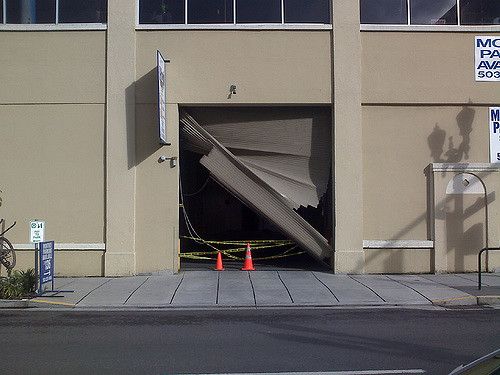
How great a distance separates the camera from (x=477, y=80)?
56.4 ft

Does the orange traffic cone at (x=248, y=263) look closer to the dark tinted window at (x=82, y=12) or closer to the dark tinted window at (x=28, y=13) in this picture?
the dark tinted window at (x=82, y=12)

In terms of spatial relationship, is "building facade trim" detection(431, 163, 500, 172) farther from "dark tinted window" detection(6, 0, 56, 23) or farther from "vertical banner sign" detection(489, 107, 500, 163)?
"dark tinted window" detection(6, 0, 56, 23)

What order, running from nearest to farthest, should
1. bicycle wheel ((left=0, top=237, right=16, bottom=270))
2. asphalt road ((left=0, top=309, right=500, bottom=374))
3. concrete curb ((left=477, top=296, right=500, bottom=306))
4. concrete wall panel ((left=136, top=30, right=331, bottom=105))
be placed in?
asphalt road ((left=0, top=309, right=500, bottom=374)), concrete curb ((left=477, top=296, right=500, bottom=306)), bicycle wheel ((left=0, top=237, right=16, bottom=270)), concrete wall panel ((left=136, top=30, right=331, bottom=105))

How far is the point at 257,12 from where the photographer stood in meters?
17.3

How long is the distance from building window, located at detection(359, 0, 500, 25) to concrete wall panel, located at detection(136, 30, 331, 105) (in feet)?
7.22

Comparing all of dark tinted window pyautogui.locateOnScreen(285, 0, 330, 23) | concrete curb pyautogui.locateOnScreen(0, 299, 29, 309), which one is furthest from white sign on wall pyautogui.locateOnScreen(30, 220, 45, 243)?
dark tinted window pyautogui.locateOnScreen(285, 0, 330, 23)

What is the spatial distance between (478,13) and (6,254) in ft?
46.6

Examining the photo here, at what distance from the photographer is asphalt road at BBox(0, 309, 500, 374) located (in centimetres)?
794

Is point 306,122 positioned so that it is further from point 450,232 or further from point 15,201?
point 15,201

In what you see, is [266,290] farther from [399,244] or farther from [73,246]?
[73,246]

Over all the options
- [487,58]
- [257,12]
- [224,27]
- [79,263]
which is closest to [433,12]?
[487,58]

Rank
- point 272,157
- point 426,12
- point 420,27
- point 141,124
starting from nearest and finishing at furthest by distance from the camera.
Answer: point 141,124, point 420,27, point 426,12, point 272,157

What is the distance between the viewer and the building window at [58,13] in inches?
675

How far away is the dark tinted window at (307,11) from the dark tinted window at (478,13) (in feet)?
12.6
